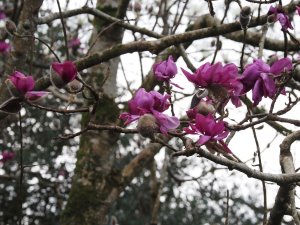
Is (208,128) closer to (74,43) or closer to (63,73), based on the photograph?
(63,73)

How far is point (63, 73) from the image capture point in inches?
36.9

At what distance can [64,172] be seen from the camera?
13.2 feet

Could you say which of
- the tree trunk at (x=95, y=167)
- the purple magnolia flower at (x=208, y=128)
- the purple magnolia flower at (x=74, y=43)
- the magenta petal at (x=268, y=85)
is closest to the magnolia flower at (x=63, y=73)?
the purple magnolia flower at (x=208, y=128)

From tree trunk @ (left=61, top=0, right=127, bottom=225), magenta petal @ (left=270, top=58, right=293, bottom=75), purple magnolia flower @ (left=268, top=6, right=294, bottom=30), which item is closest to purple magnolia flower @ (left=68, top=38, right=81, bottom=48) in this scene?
tree trunk @ (left=61, top=0, right=127, bottom=225)

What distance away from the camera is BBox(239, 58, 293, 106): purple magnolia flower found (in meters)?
0.94

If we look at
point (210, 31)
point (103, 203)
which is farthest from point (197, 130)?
point (103, 203)

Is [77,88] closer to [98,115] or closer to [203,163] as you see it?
[98,115]

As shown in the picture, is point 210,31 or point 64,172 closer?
point 210,31

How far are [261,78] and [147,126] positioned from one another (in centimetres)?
27

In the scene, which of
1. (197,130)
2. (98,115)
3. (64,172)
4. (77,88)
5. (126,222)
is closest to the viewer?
(197,130)

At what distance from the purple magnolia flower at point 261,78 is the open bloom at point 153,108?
0.17 metres


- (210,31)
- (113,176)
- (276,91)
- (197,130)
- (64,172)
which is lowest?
(197,130)

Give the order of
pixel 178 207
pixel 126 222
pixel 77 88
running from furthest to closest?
pixel 178 207
pixel 126 222
pixel 77 88

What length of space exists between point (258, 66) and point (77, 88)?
0.39 m
